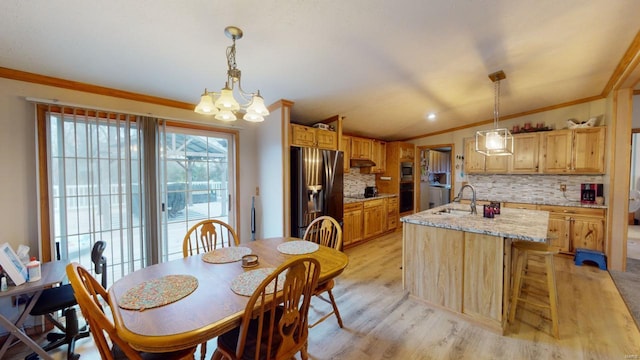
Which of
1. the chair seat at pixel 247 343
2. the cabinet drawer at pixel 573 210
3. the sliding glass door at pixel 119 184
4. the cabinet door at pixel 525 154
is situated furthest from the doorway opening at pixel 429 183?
the chair seat at pixel 247 343

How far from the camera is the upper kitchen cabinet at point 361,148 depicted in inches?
186

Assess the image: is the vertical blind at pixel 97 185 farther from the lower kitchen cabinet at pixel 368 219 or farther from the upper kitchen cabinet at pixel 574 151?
the upper kitchen cabinet at pixel 574 151

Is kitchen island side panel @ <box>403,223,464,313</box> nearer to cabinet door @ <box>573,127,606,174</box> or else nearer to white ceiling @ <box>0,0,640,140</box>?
white ceiling @ <box>0,0,640,140</box>

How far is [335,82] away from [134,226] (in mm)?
2636

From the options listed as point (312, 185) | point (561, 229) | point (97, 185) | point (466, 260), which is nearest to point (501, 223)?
point (466, 260)

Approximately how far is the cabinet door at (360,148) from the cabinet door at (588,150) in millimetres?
3255

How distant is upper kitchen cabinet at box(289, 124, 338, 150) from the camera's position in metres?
3.28

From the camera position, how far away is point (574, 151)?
389 cm

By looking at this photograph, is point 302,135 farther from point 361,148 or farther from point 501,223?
point 501,223

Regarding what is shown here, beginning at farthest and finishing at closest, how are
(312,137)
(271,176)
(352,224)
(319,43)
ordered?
(352,224)
(312,137)
(271,176)
(319,43)

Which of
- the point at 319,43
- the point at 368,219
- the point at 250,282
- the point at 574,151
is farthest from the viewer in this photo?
the point at 368,219

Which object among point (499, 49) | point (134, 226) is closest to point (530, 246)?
point (499, 49)

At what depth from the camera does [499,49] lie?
7.59 feet

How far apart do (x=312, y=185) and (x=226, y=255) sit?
1719 mm
